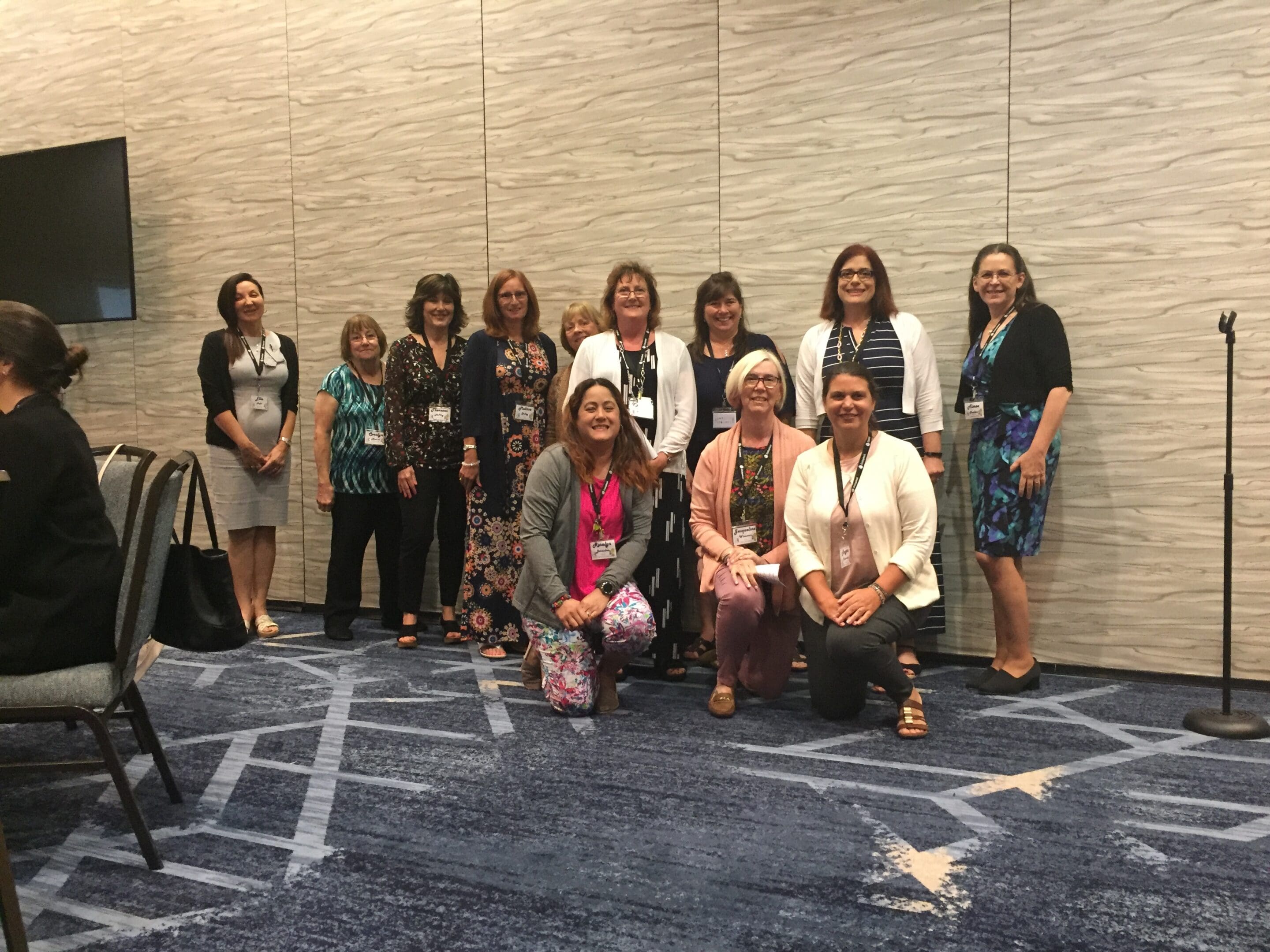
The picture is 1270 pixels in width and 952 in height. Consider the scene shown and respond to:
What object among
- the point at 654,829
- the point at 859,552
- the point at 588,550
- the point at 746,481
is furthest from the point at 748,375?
the point at 654,829

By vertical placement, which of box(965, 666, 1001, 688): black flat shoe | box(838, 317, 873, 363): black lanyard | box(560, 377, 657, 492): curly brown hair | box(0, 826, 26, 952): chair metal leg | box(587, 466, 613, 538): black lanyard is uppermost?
box(838, 317, 873, 363): black lanyard

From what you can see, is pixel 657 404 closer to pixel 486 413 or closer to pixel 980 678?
pixel 486 413

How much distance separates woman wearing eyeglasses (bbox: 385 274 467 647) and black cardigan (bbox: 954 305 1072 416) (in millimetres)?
2344

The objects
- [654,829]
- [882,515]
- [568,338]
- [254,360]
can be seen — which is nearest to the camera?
[654,829]

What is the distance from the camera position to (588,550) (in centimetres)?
344

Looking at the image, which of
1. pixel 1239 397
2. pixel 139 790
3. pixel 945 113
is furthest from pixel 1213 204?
pixel 139 790

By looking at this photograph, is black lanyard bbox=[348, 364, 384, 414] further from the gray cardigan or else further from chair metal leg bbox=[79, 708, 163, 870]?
chair metal leg bbox=[79, 708, 163, 870]

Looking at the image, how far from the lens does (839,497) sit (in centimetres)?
323

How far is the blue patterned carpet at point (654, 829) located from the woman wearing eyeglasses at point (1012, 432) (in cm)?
29

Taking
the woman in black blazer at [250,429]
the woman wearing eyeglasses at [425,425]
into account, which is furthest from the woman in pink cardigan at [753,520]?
the woman in black blazer at [250,429]

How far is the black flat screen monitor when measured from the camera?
18.1ft

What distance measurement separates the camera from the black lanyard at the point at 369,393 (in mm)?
4754

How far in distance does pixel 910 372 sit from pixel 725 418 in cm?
75

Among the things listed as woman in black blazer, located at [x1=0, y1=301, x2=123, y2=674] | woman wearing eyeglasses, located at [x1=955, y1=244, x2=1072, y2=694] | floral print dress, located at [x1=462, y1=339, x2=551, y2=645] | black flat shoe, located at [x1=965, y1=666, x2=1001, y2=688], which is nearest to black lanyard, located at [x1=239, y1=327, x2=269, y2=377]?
floral print dress, located at [x1=462, y1=339, x2=551, y2=645]
